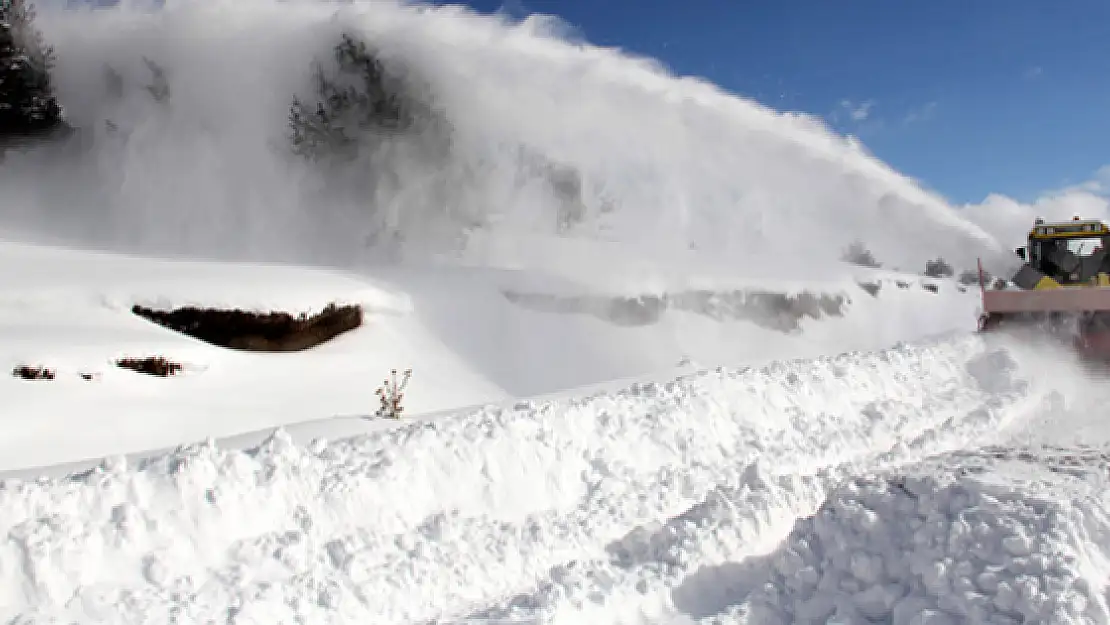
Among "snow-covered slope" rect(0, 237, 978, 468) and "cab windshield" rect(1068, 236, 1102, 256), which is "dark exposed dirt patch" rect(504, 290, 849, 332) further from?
"cab windshield" rect(1068, 236, 1102, 256)

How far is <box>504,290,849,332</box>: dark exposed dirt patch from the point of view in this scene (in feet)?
57.0

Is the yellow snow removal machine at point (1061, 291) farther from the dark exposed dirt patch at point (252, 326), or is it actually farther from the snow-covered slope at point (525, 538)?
the dark exposed dirt patch at point (252, 326)

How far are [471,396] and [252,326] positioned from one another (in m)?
3.54

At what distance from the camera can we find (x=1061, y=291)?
1177 cm

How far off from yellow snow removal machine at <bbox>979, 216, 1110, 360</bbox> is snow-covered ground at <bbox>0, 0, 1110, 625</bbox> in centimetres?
54

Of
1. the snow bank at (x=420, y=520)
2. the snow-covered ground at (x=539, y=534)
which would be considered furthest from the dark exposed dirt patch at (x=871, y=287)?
the snow-covered ground at (x=539, y=534)

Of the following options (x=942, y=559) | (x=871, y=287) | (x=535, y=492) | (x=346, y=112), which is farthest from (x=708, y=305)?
(x=942, y=559)

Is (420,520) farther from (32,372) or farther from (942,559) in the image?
(32,372)

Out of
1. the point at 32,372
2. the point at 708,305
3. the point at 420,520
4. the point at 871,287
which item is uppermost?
the point at 871,287

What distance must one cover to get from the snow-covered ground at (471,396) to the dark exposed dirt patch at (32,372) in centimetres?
11

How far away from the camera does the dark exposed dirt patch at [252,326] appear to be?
11.1 meters

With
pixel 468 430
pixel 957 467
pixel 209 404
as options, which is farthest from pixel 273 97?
pixel 957 467

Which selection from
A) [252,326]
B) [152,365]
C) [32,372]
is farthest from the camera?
[252,326]

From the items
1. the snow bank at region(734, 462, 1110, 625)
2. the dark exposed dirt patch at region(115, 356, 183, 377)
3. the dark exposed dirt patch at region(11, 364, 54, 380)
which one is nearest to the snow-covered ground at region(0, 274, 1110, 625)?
the snow bank at region(734, 462, 1110, 625)
